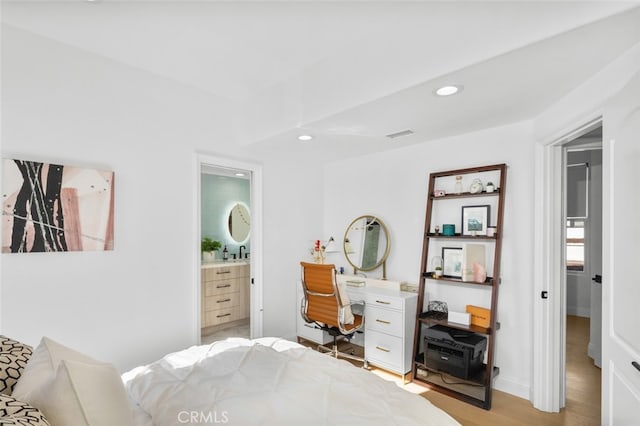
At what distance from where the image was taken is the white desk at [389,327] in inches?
122

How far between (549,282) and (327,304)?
1.87 metres

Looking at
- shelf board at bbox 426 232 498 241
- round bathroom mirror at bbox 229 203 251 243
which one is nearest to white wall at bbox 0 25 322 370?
round bathroom mirror at bbox 229 203 251 243

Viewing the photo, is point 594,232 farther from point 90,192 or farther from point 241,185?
point 90,192

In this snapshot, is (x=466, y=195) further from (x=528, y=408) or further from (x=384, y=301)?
(x=528, y=408)

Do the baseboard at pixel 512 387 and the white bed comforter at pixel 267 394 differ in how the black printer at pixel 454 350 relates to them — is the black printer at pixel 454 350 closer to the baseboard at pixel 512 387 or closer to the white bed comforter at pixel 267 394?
the baseboard at pixel 512 387

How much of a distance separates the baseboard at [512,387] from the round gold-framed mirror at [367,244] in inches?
55.2

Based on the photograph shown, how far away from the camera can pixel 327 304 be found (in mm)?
3201

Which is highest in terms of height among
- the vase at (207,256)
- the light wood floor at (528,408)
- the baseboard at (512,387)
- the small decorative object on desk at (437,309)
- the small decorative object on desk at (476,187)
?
the small decorative object on desk at (476,187)

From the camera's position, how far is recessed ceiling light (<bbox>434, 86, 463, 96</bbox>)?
2.04 meters

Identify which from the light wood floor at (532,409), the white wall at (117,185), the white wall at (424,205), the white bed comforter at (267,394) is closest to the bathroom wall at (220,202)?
the white wall at (424,205)

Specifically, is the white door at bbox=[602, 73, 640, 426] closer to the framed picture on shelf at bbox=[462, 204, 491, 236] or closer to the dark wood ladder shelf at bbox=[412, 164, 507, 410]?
the dark wood ladder shelf at bbox=[412, 164, 507, 410]

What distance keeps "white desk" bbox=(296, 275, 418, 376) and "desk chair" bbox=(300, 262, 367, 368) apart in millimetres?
140

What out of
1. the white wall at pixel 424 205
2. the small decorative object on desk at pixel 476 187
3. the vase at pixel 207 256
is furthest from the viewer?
the vase at pixel 207 256

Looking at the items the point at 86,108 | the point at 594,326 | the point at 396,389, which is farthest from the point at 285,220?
the point at 594,326
